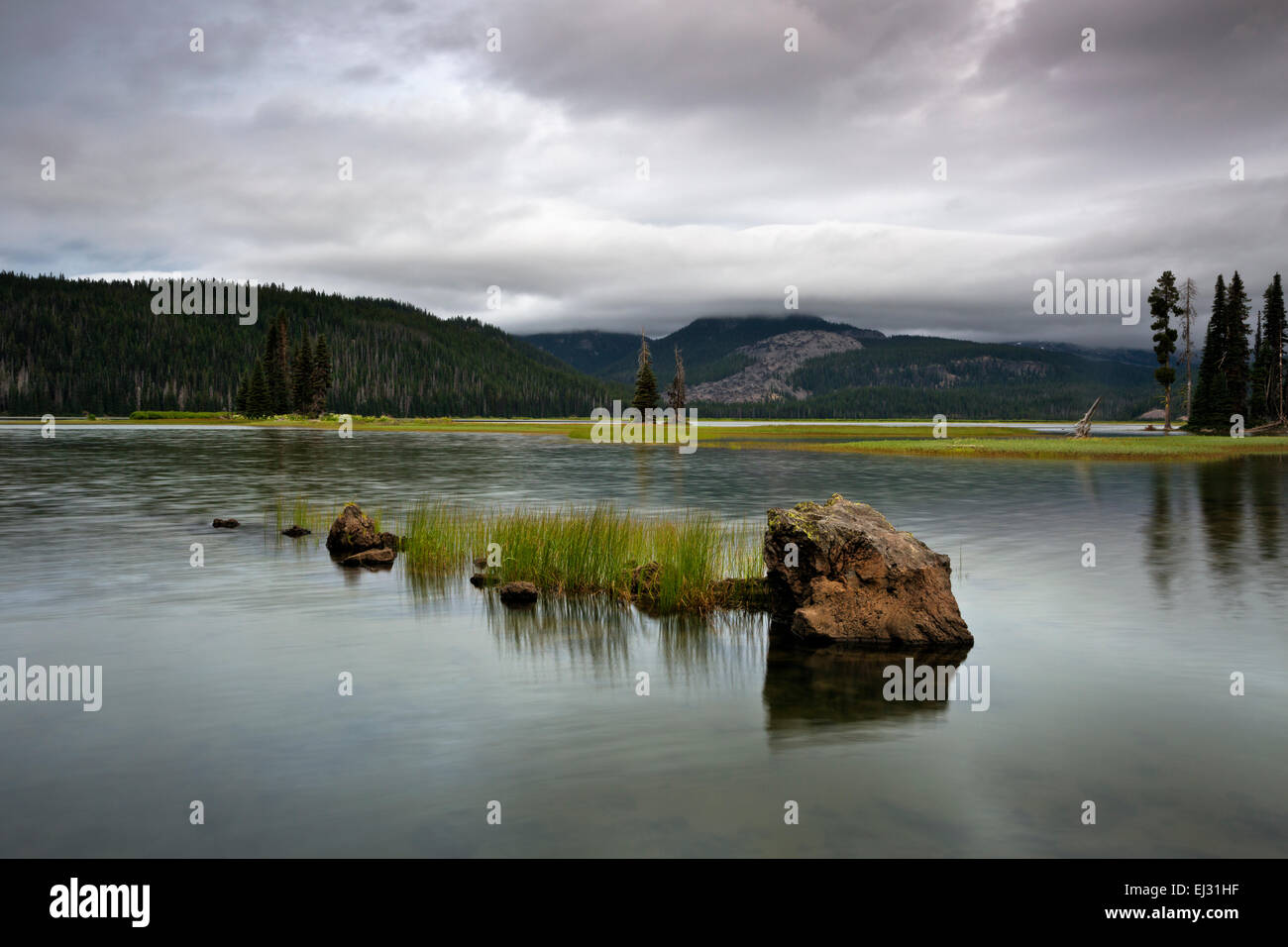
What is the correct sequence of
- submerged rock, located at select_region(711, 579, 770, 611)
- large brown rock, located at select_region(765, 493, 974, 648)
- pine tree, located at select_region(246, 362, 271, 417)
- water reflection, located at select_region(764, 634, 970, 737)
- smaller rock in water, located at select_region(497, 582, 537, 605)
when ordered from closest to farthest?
water reflection, located at select_region(764, 634, 970, 737)
large brown rock, located at select_region(765, 493, 974, 648)
submerged rock, located at select_region(711, 579, 770, 611)
smaller rock in water, located at select_region(497, 582, 537, 605)
pine tree, located at select_region(246, 362, 271, 417)

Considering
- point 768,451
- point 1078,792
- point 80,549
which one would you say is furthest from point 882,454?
point 1078,792

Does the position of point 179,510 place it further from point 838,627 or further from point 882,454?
point 882,454

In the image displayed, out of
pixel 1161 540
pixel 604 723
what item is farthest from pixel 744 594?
pixel 1161 540

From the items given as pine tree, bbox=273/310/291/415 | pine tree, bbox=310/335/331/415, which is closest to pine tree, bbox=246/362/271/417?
pine tree, bbox=273/310/291/415

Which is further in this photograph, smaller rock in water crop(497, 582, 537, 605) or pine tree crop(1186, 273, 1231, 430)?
pine tree crop(1186, 273, 1231, 430)

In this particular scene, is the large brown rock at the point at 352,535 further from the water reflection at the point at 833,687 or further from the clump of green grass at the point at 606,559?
the water reflection at the point at 833,687

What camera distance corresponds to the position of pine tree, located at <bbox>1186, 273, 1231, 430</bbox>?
384 feet

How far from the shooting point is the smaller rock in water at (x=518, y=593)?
2008 centimetres

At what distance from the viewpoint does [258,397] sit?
180 m

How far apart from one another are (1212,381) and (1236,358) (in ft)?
22.4

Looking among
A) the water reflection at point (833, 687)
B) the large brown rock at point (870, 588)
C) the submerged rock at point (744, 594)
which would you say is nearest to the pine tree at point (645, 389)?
the submerged rock at point (744, 594)

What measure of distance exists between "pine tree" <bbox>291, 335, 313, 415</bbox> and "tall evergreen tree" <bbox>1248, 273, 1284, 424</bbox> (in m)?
154

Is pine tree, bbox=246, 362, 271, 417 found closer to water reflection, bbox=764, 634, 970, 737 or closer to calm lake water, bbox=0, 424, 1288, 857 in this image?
calm lake water, bbox=0, 424, 1288, 857

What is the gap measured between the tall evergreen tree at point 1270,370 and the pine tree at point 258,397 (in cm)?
16557
